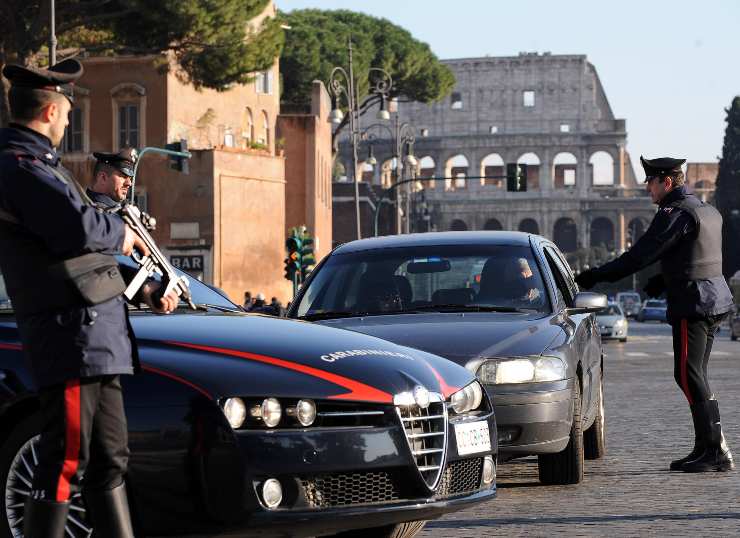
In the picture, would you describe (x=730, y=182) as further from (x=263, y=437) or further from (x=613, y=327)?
(x=263, y=437)

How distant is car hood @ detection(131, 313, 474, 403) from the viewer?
606cm

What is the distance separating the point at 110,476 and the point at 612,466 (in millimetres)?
5601

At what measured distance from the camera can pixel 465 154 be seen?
541 ft

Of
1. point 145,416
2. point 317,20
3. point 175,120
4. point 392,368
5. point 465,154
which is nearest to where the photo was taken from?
point 145,416

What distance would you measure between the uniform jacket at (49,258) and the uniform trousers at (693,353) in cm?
546

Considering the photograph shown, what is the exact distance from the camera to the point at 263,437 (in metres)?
5.93

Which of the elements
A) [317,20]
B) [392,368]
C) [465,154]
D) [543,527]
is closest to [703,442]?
[543,527]

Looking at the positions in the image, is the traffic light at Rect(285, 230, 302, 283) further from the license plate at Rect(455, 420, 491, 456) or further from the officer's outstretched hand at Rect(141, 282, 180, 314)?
the officer's outstretched hand at Rect(141, 282, 180, 314)

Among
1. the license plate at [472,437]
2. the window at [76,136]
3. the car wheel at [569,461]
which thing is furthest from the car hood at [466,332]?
the window at [76,136]

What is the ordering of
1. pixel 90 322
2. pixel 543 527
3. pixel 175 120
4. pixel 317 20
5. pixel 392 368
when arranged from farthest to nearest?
pixel 317 20, pixel 175 120, pixel 543 527, pixel 392 368, pixel 90 322

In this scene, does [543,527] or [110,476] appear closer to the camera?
[110,476]

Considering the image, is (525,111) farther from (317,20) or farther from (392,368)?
(392,368)

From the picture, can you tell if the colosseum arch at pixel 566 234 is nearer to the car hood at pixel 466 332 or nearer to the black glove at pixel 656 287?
the black glove at pixel 656 287

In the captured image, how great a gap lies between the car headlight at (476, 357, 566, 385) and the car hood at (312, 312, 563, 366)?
43 millimetres
